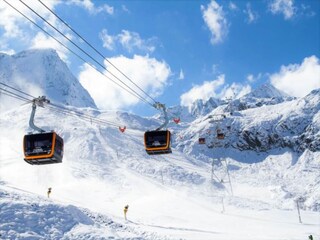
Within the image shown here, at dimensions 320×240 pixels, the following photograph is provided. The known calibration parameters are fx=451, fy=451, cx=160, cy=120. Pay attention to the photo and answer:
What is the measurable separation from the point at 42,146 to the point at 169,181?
173ft

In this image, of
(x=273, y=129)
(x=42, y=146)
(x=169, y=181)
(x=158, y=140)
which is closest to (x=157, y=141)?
(x=158, y=140)

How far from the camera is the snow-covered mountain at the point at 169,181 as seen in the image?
33188 mm

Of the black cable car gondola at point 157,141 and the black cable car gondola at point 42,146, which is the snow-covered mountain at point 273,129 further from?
the black cable car gondola at point 42,146

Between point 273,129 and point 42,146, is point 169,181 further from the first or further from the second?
point 273,129

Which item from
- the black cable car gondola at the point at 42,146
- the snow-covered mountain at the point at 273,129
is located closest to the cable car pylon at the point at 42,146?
the black cable car gondola at the point at 42,146

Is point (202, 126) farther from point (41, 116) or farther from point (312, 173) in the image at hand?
point (41, 116)

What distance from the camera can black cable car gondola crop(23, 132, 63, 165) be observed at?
2339 cm

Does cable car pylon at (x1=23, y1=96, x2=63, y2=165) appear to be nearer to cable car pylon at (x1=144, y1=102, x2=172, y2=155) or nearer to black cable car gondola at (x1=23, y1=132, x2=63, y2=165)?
black cable car gondola at (x1=23, y1=132, x2=63, y2=165)

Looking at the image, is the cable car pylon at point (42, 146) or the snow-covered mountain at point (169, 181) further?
the snow-covered mountain at point (169, 181)

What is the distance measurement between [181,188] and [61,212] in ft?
130

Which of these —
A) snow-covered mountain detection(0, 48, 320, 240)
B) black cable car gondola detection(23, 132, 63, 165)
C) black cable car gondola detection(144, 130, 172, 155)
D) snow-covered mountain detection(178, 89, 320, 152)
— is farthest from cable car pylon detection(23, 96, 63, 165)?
snow-covered mountain detection(178, 89, 320, 152)

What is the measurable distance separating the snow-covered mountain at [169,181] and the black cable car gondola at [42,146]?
255 inches

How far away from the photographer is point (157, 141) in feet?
88.9

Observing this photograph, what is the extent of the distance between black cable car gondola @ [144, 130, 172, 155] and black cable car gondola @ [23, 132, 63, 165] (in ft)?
18.9
